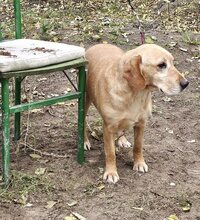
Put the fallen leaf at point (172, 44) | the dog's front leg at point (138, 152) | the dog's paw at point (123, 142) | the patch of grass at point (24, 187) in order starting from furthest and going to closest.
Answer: the fallen leaf at point (172, 44), the dog's paw at point (123, 142), the dog's front leg at point (138, 152), the patch of grass at point (24, 187)

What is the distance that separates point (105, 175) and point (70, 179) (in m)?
0.28

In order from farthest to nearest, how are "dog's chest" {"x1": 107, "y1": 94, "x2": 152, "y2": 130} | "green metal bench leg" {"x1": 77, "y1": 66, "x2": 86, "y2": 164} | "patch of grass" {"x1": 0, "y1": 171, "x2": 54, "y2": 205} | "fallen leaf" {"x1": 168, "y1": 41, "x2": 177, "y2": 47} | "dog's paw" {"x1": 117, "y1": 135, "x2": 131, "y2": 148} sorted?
"fallen leaf" {"x1": 168, "y1": 41, "x2": 177, "y2": 47}, "dog's paw" {"x1": 117, "y1": 135, "x2": 131, "y2": 148}, "green metal bench leg" {"x1": 77, "y1": 66, "x2": 86, "y2": 164}, "dog's chest" {"x1": 107, "y1": 94, "x2": 152, "y2": 130}, "patch of grass" {"x1": 0, "y1": 171, "x2": 54, "y2": 205}

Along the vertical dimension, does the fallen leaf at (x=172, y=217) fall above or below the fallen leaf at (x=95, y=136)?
above

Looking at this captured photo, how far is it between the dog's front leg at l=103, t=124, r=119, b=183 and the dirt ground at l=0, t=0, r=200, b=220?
0.08 meters

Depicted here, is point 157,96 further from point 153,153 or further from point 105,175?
point 105,175

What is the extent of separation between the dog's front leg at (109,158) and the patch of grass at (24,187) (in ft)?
1.54

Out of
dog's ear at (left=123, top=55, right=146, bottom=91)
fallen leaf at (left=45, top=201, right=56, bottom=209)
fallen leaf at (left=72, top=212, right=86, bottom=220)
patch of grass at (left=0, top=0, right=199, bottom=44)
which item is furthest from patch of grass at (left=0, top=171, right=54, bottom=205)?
patch of grass at (left=0, top=0, right=199, bottom=44)

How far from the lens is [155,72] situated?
3.89 m

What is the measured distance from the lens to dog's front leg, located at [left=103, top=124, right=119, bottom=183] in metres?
4.23

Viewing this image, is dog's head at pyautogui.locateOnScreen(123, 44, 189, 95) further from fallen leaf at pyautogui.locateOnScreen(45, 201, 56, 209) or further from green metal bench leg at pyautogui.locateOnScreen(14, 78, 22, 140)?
green metal bench leg at pyautogui.locateOnScreen(14, 78, 22, 140)

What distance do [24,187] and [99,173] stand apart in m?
0.65

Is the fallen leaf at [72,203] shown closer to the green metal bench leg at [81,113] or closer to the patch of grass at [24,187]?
the patch of grass at [24,187]

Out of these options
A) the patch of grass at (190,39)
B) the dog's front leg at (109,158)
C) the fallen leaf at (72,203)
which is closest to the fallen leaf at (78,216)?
the fallen leaf at (72,203)

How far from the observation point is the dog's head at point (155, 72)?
3.87 m
